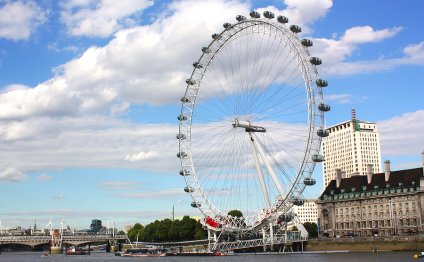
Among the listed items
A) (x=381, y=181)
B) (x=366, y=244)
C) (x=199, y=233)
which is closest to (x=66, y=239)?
(x=199, y=233)

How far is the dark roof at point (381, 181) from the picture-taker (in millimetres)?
114806

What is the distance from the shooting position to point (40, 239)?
19238 centimetres

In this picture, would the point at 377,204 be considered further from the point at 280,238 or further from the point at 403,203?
the point at 280,238

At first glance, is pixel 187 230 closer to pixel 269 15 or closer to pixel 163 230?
pixel 163 230

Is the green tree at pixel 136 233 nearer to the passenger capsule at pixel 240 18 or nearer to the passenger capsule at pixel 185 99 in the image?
the passenger capsule at pixel 185 99

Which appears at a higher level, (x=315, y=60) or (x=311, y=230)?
(x=315, y=60)

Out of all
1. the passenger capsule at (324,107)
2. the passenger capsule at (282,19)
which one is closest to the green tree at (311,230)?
the passenger capsule at (324,107)

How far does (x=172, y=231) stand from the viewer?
502ft

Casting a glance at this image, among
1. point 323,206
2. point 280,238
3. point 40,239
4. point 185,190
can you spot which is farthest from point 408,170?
point 40,239

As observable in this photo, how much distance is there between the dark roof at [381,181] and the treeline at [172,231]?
33.8m

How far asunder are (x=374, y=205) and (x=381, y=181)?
531 cm

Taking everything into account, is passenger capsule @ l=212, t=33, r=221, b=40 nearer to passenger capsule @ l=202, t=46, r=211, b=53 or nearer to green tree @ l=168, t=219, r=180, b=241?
passenger capsule @ l=202, t=46, r=211, b=53

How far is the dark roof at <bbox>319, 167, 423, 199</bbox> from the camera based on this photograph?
115 metres

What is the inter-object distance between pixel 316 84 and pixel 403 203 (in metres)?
50.0
